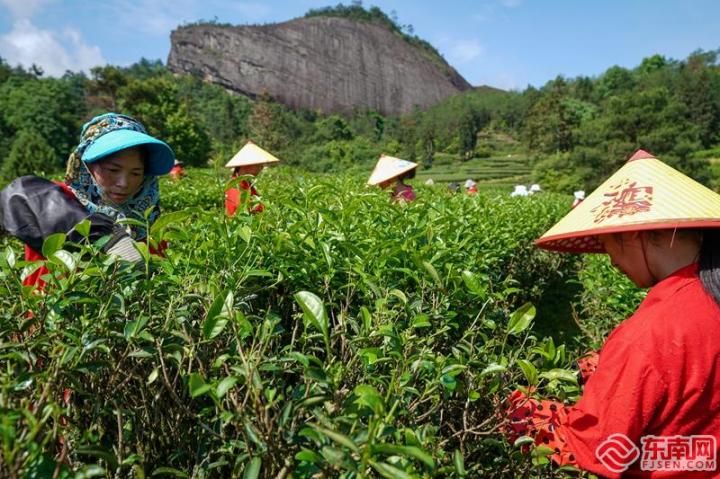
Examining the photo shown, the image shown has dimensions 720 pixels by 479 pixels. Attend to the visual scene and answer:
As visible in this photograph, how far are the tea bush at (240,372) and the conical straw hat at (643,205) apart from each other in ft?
1.15

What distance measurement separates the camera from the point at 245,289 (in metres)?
1.26

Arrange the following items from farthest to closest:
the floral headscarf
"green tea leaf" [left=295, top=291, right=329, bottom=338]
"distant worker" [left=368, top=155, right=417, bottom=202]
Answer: "distant worker" [left=368, top=155, right=417, bottom=202]
the floral headscarf
"green tea leaf" [left=295, top=291, right=329, bottom=338]

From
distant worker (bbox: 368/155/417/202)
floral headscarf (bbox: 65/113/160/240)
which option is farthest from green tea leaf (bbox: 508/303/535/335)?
distant worker (bbox: 368/155/417/202)

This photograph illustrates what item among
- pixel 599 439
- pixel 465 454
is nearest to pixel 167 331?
pixel 465 454

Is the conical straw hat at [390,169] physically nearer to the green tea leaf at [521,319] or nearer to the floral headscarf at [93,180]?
the floral headscarf at [93,180]

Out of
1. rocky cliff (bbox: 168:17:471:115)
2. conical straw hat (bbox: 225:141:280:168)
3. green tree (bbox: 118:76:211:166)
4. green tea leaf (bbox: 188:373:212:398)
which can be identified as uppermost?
rocky cliff (bbox: 168:17:471:115)

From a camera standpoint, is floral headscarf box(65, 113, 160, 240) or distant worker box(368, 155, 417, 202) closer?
floral headscarf box(65, 113, 160, 240)

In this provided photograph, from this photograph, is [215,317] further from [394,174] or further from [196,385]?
[394,174]

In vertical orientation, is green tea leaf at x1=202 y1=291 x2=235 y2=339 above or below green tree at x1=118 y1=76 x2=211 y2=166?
below

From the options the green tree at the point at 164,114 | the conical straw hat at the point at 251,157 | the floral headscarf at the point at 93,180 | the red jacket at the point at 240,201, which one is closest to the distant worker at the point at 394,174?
the conical straw hat at the point at 251,157

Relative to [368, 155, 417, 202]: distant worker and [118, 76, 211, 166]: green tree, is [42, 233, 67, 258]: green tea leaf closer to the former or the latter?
[368, 155, 417, 202]: distant worker

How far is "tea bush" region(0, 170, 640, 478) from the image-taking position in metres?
0.74

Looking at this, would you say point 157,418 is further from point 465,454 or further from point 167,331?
point 465,454

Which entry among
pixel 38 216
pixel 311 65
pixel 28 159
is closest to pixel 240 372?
pixel 38 216
